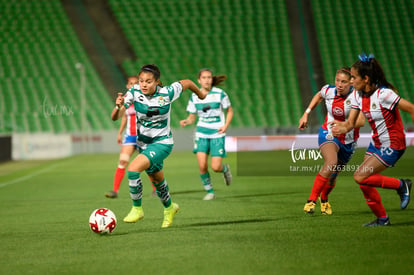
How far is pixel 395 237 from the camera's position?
6.29m

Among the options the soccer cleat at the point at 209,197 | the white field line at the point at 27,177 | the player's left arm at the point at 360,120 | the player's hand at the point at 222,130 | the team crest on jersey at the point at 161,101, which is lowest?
the white field line at the point at 27,177

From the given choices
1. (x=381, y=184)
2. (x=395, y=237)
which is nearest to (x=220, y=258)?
(x=395, y=237)

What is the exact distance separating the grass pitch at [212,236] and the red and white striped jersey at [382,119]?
1.01m

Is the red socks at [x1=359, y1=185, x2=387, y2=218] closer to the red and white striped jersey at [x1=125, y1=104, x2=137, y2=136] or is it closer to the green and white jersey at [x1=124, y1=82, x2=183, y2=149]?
the green and white jersey at [x1=124, y1=82, x2=183, y2=149]

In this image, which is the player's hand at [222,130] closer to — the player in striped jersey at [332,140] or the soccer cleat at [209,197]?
the soccer cleat at [209,197]

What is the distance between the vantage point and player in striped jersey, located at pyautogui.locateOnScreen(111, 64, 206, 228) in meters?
7.11

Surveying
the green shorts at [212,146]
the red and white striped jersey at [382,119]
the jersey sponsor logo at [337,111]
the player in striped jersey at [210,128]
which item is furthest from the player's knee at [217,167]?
the red and white striped jersey at [382,119]

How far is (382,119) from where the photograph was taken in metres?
6.82

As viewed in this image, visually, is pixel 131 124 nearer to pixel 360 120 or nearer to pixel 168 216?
pixel 168 216

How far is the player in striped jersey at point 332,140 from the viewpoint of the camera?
802cm

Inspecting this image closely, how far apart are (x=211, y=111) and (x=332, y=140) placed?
11.0 ft

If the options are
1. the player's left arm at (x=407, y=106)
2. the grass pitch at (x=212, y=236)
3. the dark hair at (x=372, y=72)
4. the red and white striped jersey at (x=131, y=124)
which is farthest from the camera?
the red and white striped jersey at (x=131, y=124)

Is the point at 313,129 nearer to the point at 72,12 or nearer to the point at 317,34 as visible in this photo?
the point at 317,34

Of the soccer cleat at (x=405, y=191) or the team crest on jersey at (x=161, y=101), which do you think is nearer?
the team crest on jersey at (x=161, y=101)
